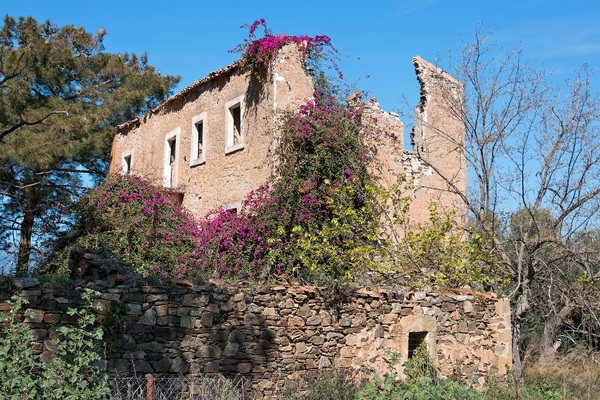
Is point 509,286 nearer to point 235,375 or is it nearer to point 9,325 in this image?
point 235,375

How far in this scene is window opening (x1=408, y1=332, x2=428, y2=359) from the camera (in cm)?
880

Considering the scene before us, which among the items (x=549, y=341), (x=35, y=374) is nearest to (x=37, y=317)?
(x=35, y=374)

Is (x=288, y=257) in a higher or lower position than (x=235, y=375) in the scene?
higher

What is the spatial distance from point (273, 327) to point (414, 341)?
2.79 metres

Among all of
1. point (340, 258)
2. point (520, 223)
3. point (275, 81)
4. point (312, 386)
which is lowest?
point (312, 386)

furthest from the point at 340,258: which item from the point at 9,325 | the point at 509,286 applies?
the point at 9,325

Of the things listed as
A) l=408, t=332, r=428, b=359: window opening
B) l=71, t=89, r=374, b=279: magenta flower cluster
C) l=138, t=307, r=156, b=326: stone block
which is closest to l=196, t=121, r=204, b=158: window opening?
l=71, t=89, r=374, b=279: magenta flower cluster

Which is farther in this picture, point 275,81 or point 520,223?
point 275,81

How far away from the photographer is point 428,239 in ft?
33.6

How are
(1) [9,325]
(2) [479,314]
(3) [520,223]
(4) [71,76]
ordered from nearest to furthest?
1. (1) [9,325]
2. (2) [479,314]
3. (3) [520,223]
4. (4) [71,76]

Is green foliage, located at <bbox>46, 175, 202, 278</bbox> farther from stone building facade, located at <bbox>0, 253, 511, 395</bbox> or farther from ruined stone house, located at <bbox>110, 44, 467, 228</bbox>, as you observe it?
stone building facade, located at <bbox>0, 253, 511, 395</bbox>

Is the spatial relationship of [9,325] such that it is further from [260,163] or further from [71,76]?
[71,76]

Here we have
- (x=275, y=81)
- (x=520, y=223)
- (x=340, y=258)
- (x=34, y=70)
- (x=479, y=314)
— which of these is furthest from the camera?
(x=34, y=70)

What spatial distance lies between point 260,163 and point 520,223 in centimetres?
550
